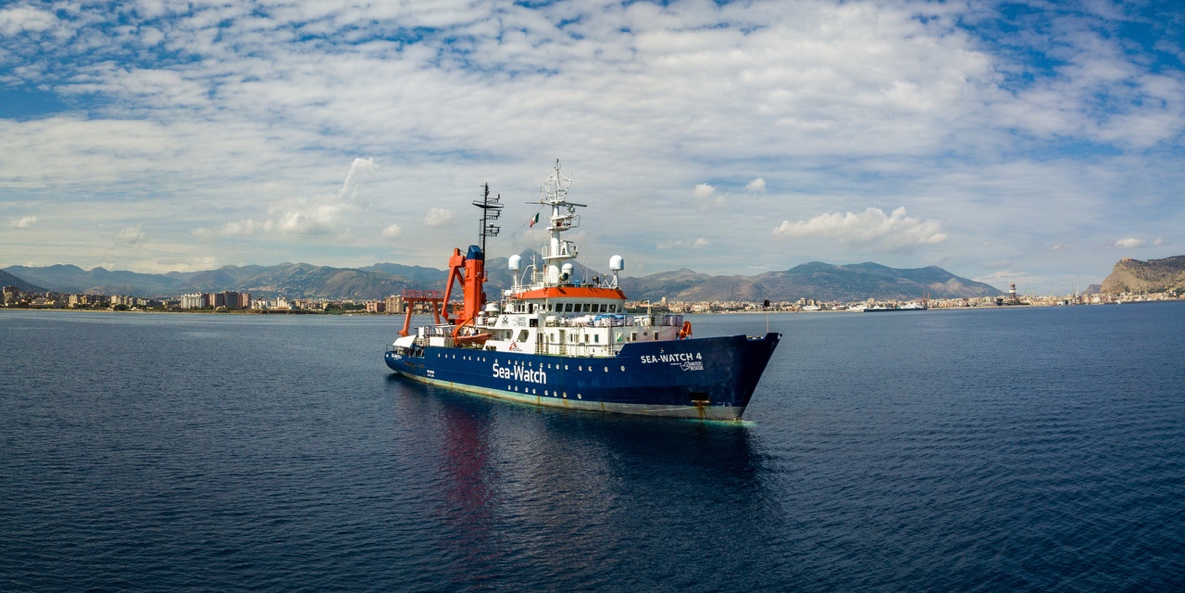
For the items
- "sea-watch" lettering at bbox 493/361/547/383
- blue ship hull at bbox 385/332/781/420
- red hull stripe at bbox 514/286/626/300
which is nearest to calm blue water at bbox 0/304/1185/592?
blue ship hull at bbox 385/332/781/420

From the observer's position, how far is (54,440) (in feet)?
121

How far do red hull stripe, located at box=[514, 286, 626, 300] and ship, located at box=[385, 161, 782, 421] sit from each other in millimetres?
82

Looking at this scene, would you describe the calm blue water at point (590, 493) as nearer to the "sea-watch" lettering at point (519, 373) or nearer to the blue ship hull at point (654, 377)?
the blue ship hull at point (654, 377)

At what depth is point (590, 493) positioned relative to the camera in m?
29.0

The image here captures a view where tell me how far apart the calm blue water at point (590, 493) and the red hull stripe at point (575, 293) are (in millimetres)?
8692

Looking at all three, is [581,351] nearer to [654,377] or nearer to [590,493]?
[654,377]

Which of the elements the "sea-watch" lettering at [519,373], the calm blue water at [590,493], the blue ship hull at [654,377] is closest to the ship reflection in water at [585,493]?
the calm blue water at [590,493]

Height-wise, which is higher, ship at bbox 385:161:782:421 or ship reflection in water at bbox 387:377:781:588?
ship at bbox 385:161:782:421

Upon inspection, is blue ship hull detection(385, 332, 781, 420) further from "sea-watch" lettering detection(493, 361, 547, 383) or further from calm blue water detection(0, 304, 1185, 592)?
calm blue water detection(0, 304, 1185, 592)

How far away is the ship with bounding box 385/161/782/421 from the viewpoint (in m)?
41.1

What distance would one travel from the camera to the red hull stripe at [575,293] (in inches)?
1925

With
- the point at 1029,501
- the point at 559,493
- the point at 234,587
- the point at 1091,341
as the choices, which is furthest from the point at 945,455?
the point at 1091,341

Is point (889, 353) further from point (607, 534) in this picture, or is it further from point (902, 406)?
point (607, 534)

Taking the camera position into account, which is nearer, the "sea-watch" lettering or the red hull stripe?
the "sea-watch" lettering
